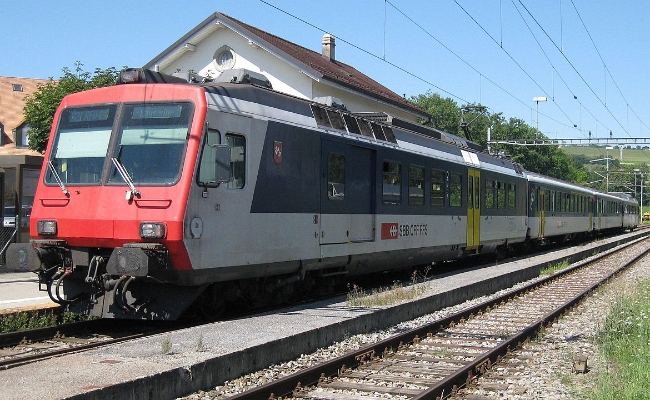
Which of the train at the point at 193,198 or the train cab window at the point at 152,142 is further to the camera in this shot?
the train cab window at the point at 152,142

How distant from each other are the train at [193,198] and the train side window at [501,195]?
9.34m

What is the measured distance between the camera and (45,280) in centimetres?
980

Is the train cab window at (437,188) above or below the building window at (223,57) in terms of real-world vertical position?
below

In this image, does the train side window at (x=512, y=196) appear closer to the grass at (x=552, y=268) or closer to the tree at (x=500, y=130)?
the grass at (x=552, y=268)

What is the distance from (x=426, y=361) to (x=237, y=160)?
359 cm

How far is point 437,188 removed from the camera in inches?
660

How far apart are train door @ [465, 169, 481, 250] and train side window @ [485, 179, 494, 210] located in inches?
30.6

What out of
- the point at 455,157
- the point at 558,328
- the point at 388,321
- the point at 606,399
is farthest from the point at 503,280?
the point at 606,399

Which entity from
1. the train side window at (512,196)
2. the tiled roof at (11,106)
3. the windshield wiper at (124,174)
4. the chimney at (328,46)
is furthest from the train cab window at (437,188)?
the tiled roof at (11,106)

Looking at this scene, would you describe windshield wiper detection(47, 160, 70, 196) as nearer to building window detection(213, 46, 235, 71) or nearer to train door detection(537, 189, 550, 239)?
train door detection(537, 189, 550, 239)

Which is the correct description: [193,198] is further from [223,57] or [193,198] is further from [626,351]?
[223,57]

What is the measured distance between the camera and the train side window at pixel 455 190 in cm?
1761

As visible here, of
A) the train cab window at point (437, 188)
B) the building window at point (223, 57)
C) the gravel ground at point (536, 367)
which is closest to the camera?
the gravel ground at point (536, 367)

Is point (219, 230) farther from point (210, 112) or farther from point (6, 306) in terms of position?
point (6, 306)
